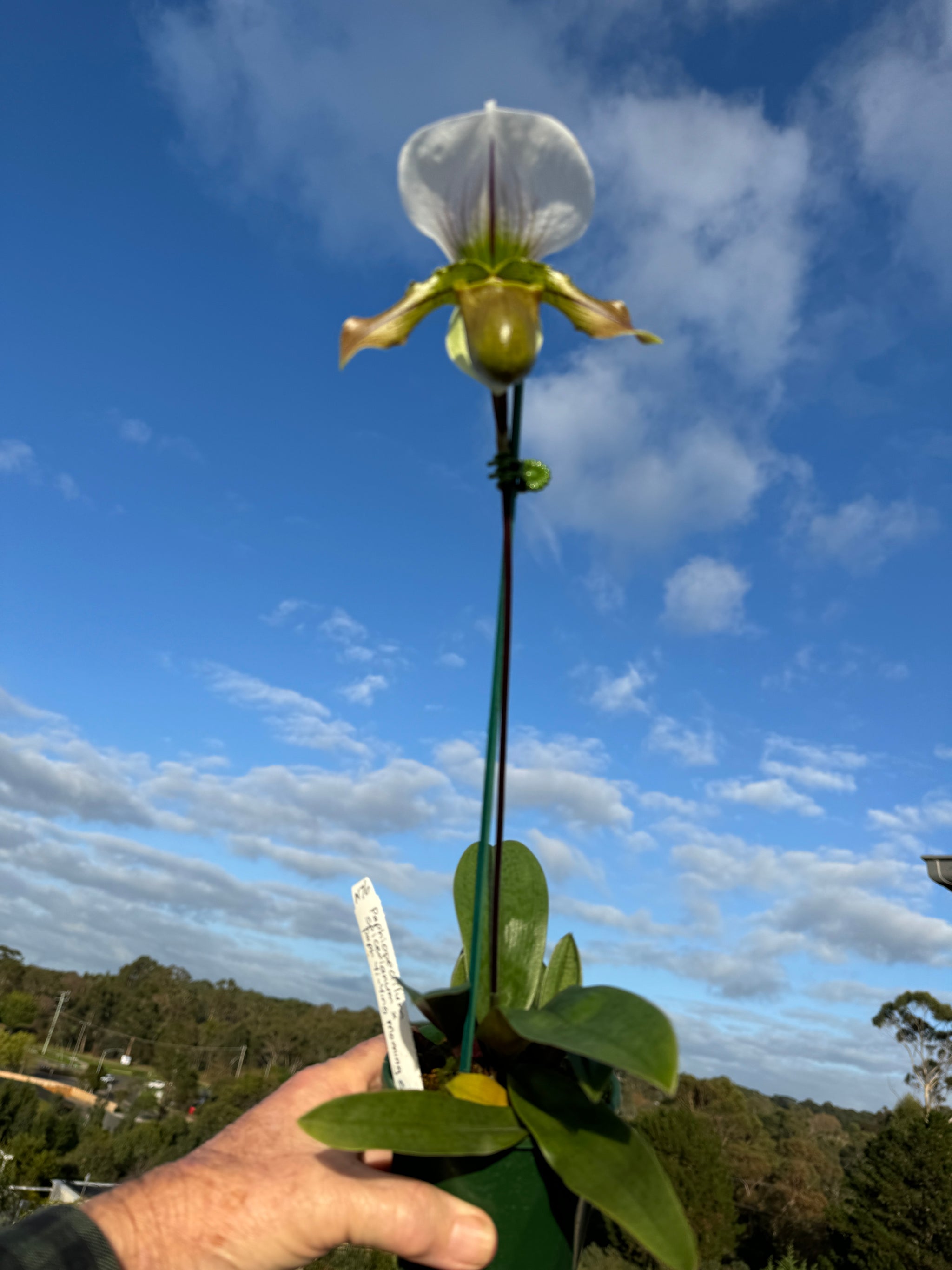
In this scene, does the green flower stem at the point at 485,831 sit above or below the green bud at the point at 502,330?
below

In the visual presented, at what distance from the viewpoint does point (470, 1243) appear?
932 millimetres

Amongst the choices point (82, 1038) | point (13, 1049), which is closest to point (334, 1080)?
point (13, 1049)

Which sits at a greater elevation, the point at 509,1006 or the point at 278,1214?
the point at 509,1006

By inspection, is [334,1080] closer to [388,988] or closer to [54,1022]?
[388,988]

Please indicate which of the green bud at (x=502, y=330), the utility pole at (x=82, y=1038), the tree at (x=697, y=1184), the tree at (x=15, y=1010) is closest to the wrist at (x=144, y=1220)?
the green bud at (x=502, y=330)

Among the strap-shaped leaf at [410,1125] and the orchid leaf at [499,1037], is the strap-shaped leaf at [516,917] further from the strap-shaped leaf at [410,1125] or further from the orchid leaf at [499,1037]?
the strap-shaped leaf at [410,1125]

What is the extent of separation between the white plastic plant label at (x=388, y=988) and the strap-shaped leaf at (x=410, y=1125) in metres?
0.08

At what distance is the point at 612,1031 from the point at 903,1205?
2128 centimetres

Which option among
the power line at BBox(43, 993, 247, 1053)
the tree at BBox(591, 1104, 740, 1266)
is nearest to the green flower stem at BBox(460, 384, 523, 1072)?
the tree at BBox(591, 1104, 740, 1266)

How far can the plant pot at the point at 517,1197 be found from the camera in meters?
0.94

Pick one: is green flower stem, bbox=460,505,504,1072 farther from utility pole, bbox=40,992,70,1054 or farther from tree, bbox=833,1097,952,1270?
utility pole, bbox=40,992,70,1054

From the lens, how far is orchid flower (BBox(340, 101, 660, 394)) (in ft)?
2.74

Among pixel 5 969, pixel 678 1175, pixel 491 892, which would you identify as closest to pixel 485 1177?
pixel 491 892

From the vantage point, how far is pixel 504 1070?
1018 mm
